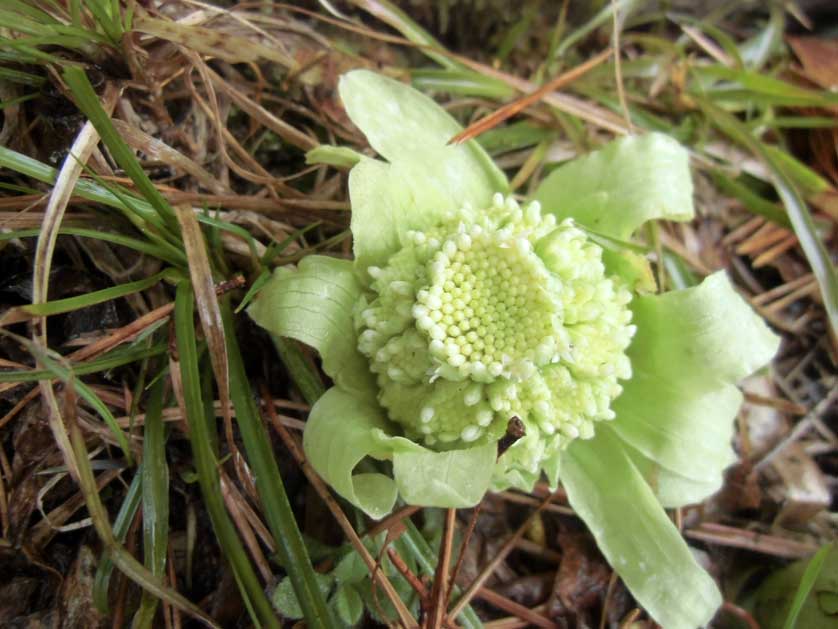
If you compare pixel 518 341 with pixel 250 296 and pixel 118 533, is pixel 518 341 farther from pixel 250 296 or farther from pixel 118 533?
pixel 118 533

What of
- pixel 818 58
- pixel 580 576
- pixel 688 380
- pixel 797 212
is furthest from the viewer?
pixel 818 58

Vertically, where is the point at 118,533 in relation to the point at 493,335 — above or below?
below

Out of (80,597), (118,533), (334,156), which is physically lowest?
(80,597)

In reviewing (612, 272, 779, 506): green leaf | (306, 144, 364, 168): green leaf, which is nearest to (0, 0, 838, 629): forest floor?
(306, 144, 364, 168): green leaf

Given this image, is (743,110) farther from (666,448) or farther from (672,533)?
(672,533)

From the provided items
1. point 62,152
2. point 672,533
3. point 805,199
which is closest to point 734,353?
point 672,533

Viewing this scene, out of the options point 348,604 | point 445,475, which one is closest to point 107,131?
point 445,475

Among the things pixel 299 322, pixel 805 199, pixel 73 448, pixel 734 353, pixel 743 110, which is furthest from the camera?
pixel 743 110
